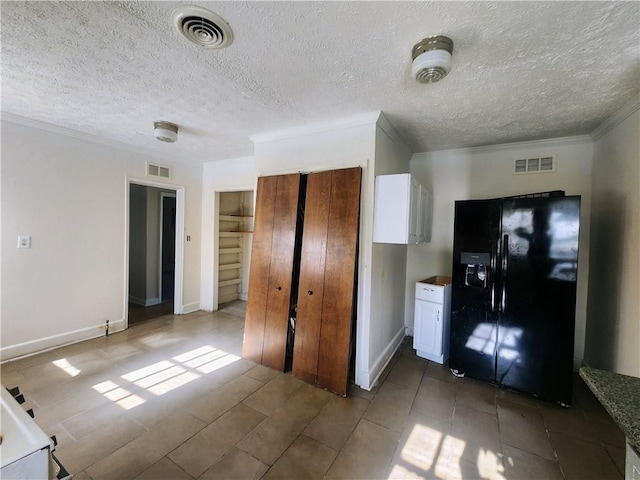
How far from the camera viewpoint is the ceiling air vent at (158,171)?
12.9 ft

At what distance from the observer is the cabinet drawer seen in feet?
10.0

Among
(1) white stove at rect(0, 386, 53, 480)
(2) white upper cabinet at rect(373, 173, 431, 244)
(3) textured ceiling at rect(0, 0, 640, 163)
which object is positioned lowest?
(1) white stove at rect(0, 386, 53, 480)

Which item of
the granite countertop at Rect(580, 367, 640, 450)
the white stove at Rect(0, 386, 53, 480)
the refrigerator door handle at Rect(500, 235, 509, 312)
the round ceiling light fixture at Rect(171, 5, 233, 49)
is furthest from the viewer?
the refrigerator door handle at Rect(500, 235, 509, 312)

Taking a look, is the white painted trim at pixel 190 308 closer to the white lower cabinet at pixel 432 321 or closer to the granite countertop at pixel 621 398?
the white lower cabinet at pixel 432 321

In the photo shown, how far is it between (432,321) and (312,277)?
153 cm

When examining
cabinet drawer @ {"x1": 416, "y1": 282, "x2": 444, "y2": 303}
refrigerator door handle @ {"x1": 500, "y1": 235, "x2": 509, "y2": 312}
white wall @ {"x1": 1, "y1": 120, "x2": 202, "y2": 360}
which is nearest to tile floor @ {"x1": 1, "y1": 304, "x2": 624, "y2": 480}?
white wall @ {"x1": 1, "y1": 120, "x2": 202, "y2": 360}

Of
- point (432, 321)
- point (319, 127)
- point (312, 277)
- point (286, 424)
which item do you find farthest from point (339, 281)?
point (319, 127)

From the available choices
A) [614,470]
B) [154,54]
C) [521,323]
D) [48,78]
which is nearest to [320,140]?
[154,54]

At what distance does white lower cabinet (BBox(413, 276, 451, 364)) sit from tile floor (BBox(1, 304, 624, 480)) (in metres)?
0.19

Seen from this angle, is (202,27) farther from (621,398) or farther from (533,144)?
(533,144)

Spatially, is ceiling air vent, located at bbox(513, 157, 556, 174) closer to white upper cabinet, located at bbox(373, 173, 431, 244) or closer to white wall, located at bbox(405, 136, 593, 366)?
white wall, located at bbox(405, 136, 593, 366)

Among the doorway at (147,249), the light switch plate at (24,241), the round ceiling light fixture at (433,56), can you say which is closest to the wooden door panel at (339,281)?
the round ceiling light fixture at (433,56)

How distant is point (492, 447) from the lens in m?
1.90

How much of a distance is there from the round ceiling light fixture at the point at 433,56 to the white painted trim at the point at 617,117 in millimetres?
1763
